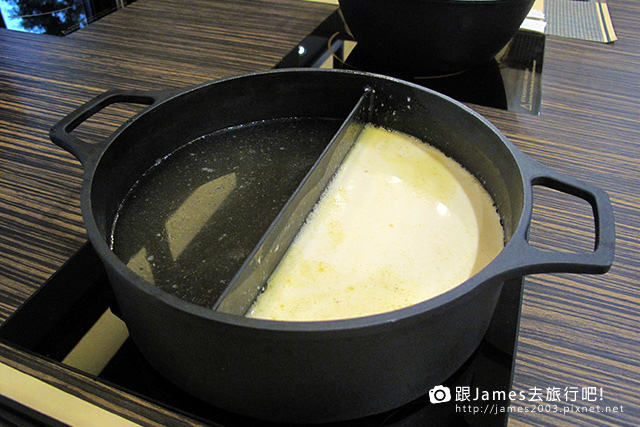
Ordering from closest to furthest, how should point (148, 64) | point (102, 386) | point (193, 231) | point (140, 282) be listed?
point (140, 282) → point (102, 386) → point (193, 231) → point (148, 64)

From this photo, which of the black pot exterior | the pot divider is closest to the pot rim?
the pot divider

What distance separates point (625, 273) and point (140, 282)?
793mm

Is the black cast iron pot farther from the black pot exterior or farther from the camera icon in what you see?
the black pot exterior

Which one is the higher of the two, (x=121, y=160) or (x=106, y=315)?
(x=121, y=160)

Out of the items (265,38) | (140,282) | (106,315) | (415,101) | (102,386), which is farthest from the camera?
(265,38)

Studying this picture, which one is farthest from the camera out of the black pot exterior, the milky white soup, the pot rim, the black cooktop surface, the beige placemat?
the beige placemat

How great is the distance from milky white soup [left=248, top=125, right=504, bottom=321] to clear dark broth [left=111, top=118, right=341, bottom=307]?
0.29 ft

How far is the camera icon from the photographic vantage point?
0.71 m

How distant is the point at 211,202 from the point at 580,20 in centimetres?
154

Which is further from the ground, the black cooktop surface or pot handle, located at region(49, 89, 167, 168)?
pot handle, located at region(49, 89, 167, 168)

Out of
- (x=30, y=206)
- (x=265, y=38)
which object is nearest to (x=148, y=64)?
(x=265, y=38)

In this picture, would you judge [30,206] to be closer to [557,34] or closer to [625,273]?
[625,273]

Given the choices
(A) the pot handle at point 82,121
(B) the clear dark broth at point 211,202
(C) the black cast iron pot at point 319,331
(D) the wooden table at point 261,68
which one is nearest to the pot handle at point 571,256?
(C) the black cast iron pot at point 319,331

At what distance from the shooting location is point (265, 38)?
159cm
